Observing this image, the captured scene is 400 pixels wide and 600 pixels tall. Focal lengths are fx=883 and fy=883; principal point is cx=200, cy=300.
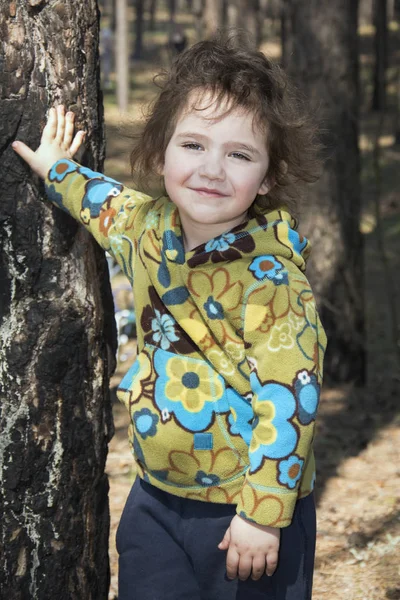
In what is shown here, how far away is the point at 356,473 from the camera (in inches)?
201

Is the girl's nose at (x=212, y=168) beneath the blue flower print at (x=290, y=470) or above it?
above

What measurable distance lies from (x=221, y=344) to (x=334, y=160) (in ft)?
13.6

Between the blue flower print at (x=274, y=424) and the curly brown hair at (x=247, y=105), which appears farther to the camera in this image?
the curly brown hair at (x=247, y=105)

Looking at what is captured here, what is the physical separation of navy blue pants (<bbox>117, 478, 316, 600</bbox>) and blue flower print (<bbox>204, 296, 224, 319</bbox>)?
20.3 inches

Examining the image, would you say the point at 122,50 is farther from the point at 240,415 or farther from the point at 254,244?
the point at 240,415

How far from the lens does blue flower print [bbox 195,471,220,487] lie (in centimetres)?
233

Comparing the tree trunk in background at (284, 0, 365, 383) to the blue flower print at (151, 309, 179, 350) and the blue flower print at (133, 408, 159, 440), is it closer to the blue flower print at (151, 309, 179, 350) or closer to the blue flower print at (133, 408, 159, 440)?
the blue flower print at (151, 309, 179, 350)

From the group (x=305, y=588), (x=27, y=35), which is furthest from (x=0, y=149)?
(x=305, y=588)

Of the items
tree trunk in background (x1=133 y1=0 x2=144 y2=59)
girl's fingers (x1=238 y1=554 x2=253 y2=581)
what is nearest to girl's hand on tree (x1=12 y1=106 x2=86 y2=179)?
girl's fingers (x1=238 y1=554 x2=253 y2=581)

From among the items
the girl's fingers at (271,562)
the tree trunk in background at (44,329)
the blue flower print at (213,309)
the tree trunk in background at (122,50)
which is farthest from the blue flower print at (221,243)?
the tree trunk in background at (122,50)

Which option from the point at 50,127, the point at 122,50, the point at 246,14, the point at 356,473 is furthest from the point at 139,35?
the point at 50,127

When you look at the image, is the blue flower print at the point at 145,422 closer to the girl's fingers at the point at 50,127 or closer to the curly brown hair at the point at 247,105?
the curly brown hair at the point at 247,105

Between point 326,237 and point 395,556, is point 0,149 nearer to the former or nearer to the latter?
point 395,556

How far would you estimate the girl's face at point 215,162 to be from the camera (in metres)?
2.27
